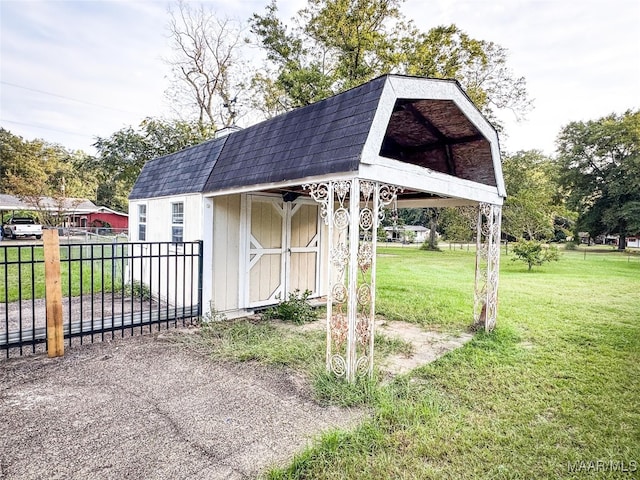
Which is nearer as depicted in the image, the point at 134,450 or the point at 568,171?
the point at 134,450

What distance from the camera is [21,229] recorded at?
2178cm

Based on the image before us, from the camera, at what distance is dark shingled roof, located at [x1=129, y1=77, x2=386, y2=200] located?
3.30m

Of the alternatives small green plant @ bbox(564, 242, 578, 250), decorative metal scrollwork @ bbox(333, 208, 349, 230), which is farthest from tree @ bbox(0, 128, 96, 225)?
small green plant @ bbox(564, 242, 578, 250)

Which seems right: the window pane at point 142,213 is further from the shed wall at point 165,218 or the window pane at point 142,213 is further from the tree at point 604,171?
the tree at point 604,171

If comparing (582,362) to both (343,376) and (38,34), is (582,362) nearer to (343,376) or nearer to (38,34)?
(343,376)

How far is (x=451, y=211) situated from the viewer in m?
26.3

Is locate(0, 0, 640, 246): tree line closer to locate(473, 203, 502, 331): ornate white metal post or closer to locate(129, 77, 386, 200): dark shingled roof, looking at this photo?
locate(129, 77, 386, 200): dark shingled roof

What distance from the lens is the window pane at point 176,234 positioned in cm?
643

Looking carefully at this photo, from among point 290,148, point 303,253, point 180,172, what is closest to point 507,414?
point 290,148

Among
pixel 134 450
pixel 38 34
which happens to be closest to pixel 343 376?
pixel 134 450

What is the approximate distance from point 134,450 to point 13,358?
2.78 meters

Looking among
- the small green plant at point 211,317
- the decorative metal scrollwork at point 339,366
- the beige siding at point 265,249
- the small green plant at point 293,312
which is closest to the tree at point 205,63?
the beige siding at point 265,249

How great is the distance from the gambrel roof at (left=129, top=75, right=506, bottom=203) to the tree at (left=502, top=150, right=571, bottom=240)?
16.2m

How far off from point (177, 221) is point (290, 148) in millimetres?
3503
